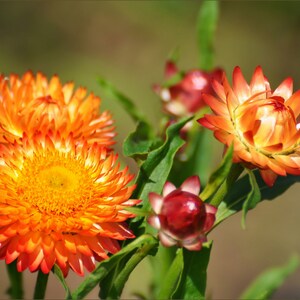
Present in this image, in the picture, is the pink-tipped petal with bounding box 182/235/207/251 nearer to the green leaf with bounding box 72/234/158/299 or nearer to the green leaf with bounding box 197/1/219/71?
the green leaf with bounding box 72/234/158/299

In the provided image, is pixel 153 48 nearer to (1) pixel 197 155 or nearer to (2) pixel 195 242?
(1) pixel 197 155

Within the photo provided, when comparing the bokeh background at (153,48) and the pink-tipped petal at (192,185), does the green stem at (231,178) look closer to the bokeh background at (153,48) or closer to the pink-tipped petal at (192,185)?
the pink-tipped petal at (192,185)

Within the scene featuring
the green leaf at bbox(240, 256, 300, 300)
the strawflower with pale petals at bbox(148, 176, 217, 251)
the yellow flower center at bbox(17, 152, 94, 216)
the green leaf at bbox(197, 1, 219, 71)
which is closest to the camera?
the strawflower with pale petals at bbox(148, 176, 217, 251)

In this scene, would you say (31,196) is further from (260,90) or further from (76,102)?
(260,90)

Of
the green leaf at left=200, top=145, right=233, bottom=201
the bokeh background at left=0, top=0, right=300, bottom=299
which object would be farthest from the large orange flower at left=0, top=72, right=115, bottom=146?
the bokeh background at left=0, top=0, right=300, bottom=299

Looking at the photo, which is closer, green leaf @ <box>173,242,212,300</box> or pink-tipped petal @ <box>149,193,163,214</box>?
pink-tipped petal @ <box>149,193,163,214</box>

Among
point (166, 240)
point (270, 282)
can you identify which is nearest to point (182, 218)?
point (166, 240)
